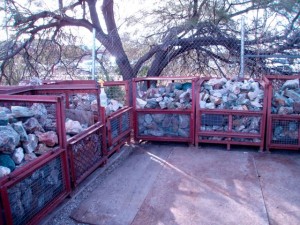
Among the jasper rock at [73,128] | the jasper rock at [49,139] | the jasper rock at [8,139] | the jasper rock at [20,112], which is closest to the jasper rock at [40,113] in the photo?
the jasper rock at [20,112]

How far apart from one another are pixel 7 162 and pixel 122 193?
123 centimetres

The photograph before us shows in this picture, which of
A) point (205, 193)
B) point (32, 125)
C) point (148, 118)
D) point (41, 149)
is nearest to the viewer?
point (41, 149)

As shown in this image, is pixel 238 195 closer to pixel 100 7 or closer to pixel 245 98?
pixel 245 98

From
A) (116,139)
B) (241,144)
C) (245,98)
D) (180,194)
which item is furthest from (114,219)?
(245,98)

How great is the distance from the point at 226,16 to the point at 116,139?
10.9ft

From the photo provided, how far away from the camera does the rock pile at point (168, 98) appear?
4.53 meters

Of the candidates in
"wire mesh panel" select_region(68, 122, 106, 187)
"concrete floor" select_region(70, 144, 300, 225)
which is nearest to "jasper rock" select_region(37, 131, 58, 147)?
"wire mesh panel" select_region(68, 122, 106, 187)

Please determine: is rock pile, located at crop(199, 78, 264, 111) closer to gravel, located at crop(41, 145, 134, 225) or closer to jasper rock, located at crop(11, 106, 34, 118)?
gravel, located at crop(41, 145, 134, 225)

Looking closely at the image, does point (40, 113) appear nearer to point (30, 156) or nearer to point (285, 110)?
point (30, 156)

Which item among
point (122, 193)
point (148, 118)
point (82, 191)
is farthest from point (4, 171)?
point (148, 118)

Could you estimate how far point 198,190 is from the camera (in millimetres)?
3119

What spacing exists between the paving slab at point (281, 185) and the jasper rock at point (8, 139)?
2.34 metres

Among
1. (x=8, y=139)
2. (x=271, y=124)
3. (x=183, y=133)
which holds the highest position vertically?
(x=8, y=139)

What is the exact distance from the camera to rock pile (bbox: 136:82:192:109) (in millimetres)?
4531
